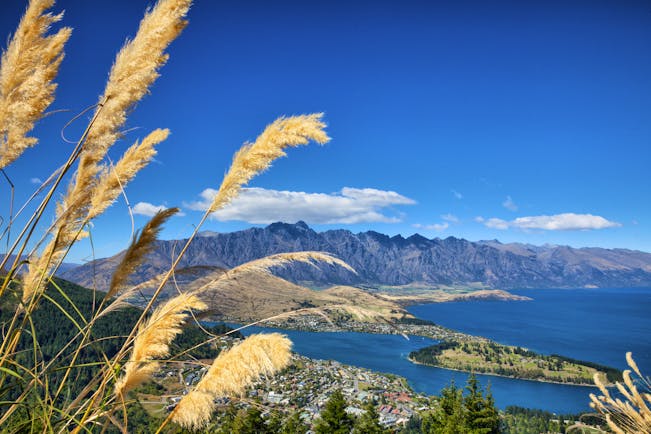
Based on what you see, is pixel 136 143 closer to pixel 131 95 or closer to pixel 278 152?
pixel 131 95

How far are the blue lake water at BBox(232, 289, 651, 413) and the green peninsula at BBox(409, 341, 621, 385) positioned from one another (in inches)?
88.6

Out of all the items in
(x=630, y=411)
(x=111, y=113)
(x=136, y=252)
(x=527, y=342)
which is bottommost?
(x=527, y=342)

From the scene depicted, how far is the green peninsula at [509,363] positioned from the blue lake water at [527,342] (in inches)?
88.6

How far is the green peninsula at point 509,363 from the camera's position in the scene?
7175cm

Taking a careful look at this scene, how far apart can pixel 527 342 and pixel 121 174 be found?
125m

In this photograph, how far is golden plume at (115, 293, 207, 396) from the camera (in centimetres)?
141

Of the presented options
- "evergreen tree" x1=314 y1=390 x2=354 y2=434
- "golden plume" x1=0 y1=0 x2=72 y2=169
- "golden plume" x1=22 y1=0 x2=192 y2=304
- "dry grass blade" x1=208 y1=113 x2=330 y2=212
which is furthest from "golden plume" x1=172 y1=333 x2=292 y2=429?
"evergreen tree" x1=314 y1=390 x2=354 y2=434

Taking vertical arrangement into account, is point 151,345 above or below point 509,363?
above

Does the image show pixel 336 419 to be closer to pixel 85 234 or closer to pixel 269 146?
pixel 85 234

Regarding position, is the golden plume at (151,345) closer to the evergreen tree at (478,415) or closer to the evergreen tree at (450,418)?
the evergreen tree at (450,418)

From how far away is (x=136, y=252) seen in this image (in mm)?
1744

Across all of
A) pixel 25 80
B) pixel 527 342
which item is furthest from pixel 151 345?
pixel 527 342

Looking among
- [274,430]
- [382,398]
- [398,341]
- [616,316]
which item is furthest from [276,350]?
[616,316]

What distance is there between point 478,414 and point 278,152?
19.7 metres
